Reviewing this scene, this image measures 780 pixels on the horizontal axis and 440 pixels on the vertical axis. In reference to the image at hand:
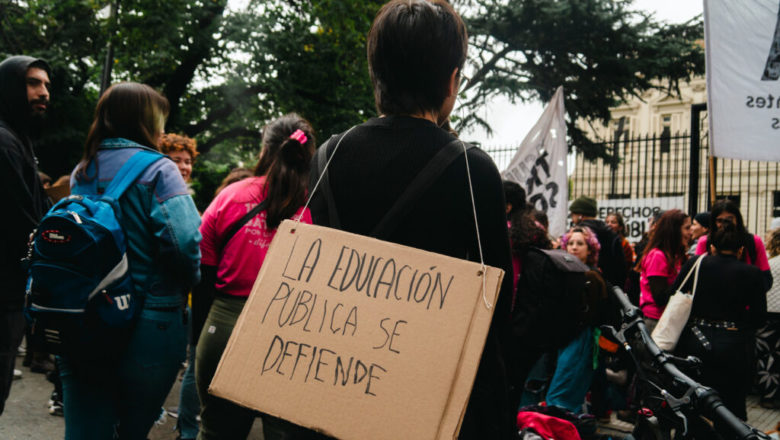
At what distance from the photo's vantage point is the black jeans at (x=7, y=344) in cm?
268

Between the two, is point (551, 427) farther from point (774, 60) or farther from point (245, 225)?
point (774, 60)

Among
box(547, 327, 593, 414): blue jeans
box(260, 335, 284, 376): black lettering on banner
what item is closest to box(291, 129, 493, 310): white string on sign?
box(260, 335, 284, 376): black lettering on banner

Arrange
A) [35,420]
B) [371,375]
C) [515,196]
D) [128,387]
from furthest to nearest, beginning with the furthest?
[515,196] → [35,420] → [128,387] → [371,375]

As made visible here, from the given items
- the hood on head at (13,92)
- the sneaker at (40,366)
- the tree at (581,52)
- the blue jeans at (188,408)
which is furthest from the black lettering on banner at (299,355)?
the tree at (581,52)

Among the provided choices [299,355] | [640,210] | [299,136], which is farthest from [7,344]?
[640,210]

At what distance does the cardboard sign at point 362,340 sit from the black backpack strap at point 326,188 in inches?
3.8

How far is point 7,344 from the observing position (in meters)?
2.70

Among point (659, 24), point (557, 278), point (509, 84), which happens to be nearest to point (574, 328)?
point (557, 278)

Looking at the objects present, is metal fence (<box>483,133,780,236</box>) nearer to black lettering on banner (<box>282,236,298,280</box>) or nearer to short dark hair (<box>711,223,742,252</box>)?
short dark hair (<box>711,223,742,252</box>)

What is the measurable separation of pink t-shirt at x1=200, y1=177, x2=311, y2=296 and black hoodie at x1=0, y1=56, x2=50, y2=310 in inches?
31.7

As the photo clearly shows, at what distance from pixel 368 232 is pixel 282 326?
12.3 inches

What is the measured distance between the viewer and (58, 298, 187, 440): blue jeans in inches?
84.5

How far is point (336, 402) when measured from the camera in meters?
1.30

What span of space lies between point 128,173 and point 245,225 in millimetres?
725
